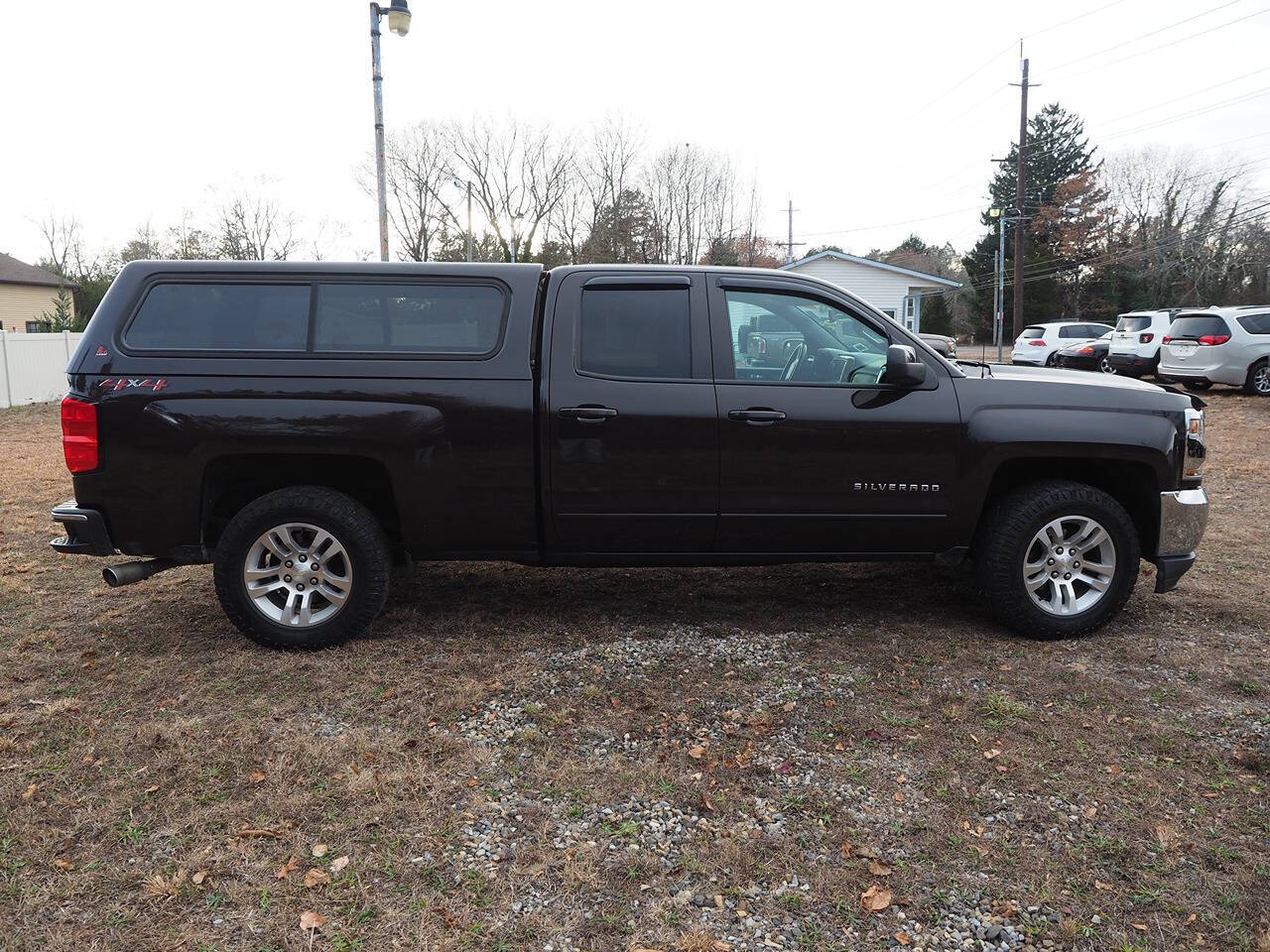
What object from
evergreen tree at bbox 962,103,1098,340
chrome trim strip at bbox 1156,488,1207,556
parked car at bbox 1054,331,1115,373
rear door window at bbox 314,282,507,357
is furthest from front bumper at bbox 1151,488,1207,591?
evergreen tree at bbox 962,103,1098,340

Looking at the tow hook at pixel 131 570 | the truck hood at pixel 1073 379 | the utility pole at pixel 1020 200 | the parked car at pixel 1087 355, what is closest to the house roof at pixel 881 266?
the utility pole at pixel 1020 200

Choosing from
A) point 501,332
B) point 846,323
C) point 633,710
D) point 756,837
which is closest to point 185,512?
point 501,332

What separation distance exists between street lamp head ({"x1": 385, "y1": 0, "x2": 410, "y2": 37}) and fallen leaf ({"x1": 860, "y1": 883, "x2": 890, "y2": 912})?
1290cm

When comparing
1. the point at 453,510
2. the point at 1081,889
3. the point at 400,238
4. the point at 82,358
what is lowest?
the point at 1081,889

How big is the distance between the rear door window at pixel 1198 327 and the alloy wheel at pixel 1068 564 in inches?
555

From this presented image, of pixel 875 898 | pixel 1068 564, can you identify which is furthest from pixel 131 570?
pixel 1068 564

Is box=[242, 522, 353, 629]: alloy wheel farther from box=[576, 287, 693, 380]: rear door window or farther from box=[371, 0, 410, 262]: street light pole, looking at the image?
box=[371, 0, 410, 262]: street light pole

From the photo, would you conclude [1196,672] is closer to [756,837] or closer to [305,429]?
[756,837]

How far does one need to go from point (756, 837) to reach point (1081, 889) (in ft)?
3.23

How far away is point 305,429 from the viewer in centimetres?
442

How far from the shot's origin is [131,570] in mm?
4523

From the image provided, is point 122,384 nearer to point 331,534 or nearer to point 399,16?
point 331,534

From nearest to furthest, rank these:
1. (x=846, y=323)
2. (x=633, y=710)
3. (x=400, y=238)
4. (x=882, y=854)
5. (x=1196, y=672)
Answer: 1. (x=882, y=854)
2. (x=633, y=710)
3. (x=1196, y=672)
4. (x=846, y=323)
5. (x=400, y=238)

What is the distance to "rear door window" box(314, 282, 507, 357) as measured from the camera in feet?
14.9
